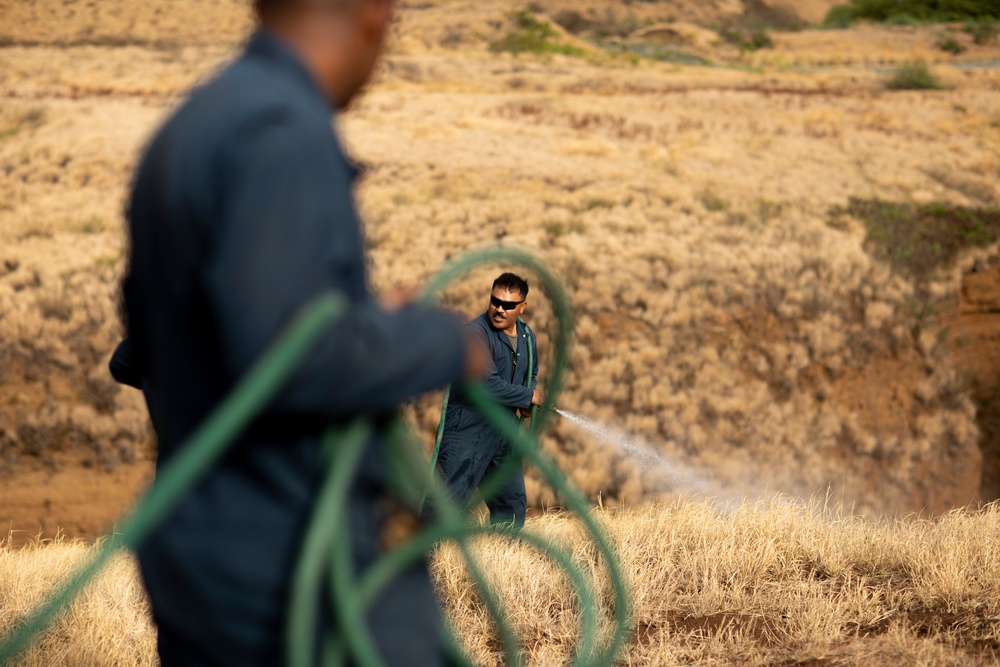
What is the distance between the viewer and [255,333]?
1.23 metres

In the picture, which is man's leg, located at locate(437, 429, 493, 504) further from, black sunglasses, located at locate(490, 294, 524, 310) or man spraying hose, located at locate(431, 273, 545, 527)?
black sunglasses, located at locate(490, 294, 524, 310)

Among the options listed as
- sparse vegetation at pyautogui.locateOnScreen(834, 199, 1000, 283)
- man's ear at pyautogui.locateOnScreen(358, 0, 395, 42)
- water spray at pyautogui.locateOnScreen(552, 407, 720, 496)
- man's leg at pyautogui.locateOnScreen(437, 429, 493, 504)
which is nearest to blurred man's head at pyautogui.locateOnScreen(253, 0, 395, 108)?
man's ear at pyautogui.locateOnScreen(358, 0, 395, 42)

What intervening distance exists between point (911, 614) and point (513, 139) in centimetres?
1961

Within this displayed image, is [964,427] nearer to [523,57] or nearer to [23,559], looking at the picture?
[23,559]

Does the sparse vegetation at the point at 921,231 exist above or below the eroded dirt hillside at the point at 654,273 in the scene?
above

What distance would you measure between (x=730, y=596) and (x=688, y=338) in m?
9.43

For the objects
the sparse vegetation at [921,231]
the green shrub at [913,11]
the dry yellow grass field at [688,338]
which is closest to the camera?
the dry yellow grass field at [688,338]

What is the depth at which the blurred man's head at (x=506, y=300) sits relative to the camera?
5.47 m

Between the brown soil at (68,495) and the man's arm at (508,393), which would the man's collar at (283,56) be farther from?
the brown soil at (68,495)

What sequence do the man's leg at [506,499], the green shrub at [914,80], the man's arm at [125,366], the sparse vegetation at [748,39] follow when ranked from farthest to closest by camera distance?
the sparse vegetation at [748,39]
the green shrub at [914,80]
the man's leg at [506,499]
the man's arm at [125,366]


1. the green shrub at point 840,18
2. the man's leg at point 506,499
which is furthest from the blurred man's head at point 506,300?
the green shrub at point 840,18

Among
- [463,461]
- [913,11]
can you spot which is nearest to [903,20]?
[913,11]

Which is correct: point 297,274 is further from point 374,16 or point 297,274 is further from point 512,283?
point 512,283

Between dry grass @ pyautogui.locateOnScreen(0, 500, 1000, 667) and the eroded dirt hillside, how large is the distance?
4.75 meters
